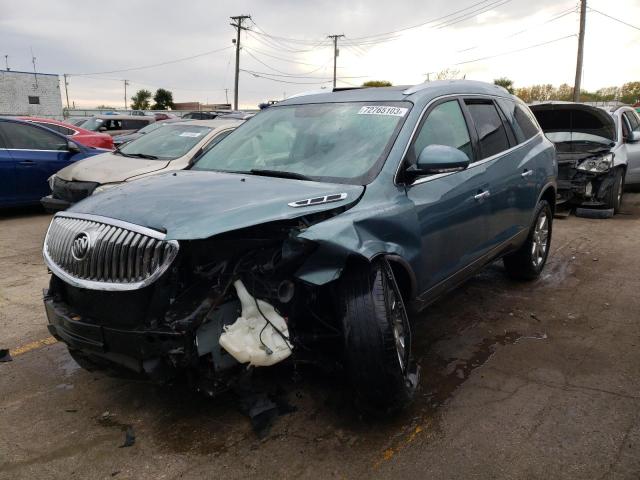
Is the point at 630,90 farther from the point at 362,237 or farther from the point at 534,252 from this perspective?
the point at 362,237

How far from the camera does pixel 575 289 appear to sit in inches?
210

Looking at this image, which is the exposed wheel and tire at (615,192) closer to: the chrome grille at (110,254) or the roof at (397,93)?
the roof at (397,93)

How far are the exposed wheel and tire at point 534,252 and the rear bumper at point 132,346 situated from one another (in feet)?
12.5

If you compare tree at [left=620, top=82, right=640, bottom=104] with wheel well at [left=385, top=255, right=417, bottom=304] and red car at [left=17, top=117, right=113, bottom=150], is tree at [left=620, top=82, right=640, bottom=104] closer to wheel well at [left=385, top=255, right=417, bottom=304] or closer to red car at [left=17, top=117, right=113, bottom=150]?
red car at [left=17, top=117, right=113, bottom=150]

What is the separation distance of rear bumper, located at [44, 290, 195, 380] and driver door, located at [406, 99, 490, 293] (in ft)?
5.05

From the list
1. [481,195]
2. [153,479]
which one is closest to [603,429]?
[481,195]

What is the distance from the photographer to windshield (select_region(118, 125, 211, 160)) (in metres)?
7.20

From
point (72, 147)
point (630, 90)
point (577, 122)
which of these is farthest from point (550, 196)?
point (630, 90)

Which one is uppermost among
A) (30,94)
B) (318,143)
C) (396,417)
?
(30,94)

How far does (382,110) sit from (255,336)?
1.84 m

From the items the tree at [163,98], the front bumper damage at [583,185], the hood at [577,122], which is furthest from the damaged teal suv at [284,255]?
the tree at [163,98]

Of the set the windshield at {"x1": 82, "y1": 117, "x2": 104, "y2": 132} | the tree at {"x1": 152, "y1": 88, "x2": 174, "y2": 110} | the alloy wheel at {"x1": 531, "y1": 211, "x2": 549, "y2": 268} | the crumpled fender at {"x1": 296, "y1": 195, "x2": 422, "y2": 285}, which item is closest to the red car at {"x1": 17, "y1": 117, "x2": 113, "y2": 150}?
the windshield at {"x1": 82, "y1": 117, "x2": 104, "y2": 132}

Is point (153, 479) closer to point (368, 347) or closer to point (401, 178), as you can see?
point (368, 347)

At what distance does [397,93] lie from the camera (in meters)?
3.77
